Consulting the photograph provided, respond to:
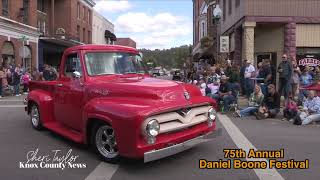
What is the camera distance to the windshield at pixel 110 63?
848 centimetres

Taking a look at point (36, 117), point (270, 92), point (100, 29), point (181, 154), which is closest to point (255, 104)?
point (270, 92)

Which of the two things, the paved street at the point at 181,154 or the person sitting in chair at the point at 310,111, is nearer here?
the paved street at the point at 181,154

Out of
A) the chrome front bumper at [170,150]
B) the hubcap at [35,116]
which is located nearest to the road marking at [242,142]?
the chrome front bumper at [170,150]

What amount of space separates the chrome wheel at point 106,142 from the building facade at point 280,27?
1479 centimetres

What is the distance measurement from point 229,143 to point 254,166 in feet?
6.27

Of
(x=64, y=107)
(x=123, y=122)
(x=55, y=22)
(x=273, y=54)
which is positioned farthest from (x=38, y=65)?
(x=123, y=122)

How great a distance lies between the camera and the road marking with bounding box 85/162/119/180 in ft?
21.9

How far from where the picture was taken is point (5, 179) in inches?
259

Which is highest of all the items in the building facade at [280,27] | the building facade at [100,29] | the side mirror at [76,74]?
the building facade at [100,29]

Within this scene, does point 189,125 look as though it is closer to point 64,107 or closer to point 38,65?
point 64,107

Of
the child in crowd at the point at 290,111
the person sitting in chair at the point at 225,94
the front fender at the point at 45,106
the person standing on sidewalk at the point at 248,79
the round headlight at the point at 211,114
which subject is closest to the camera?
the round headlight at the point at 211,114

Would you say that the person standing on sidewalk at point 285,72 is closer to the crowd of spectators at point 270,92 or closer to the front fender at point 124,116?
the crowd of spectators at point 270,92

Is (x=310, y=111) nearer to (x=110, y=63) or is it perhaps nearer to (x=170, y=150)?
(x=110, y=63)

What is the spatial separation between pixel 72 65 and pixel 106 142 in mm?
2268
